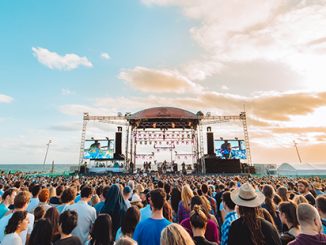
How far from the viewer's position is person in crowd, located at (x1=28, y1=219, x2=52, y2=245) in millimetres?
2531

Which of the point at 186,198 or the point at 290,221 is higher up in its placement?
the point at 186,198

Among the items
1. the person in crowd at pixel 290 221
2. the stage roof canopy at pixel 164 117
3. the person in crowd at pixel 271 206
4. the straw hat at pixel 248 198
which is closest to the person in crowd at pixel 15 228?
the straw hat at pixel 248 198

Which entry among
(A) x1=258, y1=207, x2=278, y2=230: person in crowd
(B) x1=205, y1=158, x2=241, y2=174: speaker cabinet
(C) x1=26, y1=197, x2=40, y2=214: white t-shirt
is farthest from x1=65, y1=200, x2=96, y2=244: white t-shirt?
(B) x1=205, y1=158, x2=241, y2=174: speaker cabinet

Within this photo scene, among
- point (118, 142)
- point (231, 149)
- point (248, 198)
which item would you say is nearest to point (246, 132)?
point (231, 149)

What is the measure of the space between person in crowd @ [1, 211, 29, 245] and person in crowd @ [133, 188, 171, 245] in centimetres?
155

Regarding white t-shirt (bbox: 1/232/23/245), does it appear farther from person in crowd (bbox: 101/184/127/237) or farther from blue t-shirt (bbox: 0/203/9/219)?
blue t-shirt (bbox: 0/203/9/219)

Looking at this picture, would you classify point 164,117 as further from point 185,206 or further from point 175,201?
point 185,206

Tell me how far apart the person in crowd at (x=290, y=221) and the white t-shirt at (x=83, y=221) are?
10.2 ft

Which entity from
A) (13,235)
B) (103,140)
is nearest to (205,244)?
(13,235)

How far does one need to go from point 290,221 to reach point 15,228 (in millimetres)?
3856

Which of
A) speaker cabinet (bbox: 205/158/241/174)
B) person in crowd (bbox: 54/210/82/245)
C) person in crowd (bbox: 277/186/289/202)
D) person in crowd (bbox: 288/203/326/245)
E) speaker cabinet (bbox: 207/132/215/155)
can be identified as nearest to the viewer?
person in crowd (bbox: 288/203/326/245)

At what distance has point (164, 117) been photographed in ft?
99.7

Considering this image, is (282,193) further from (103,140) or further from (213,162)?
(103,140)

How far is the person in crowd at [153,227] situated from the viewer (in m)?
2.65
